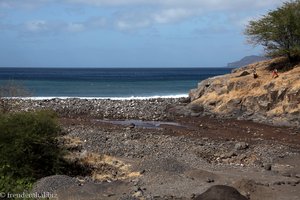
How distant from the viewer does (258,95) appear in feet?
100

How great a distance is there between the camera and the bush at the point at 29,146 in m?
15.1

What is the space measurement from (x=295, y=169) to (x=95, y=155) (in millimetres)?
6978

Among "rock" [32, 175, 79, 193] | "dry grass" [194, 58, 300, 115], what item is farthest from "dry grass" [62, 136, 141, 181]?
"dry grass" [194, 58, 300, 115]

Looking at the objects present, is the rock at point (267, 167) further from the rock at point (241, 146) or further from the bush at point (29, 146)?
the bush at point (29, 146)

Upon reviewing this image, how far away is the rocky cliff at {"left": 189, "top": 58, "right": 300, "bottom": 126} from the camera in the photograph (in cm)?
2859

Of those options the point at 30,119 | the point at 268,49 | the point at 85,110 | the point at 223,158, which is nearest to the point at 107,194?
the point at 30,119

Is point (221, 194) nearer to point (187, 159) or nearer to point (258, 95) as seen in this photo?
point (187, 159)

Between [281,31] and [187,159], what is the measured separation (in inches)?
717

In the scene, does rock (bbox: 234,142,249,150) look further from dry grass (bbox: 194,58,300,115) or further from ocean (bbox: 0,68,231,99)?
ocean (bbox: 0,68,231,99)

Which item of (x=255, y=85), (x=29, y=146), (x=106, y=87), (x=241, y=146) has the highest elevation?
(x=255, y=85)

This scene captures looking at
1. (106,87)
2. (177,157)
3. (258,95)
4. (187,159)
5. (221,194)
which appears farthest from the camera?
(106,87)

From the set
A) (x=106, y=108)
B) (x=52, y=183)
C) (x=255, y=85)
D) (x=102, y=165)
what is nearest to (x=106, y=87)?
(x=106, y=108)

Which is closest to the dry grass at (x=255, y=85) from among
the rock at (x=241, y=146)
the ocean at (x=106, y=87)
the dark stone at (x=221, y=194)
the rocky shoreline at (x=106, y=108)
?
the rocky shoreline at (x=106, y=108)

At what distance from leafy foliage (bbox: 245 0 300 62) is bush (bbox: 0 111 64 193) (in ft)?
68.9
